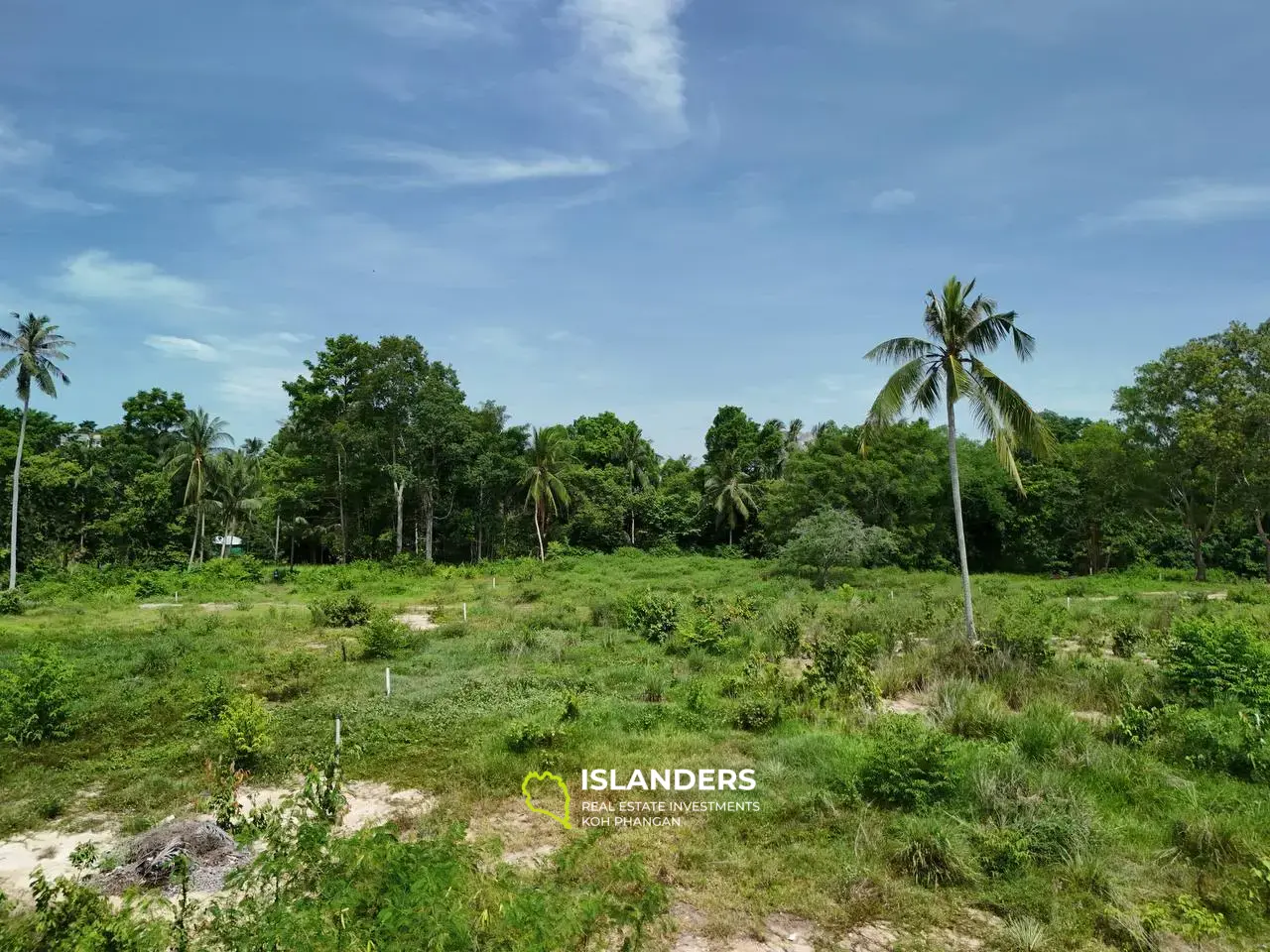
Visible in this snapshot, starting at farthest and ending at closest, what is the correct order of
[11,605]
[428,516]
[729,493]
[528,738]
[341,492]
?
[729,493] < [341,492] < [428,516] < [11,605] < [528,738]

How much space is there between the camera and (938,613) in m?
17.6

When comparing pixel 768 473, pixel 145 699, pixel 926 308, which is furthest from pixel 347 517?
pixel 926 308

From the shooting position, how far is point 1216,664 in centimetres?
978

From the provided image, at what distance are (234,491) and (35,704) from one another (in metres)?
38.1

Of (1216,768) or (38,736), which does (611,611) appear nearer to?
(38,736)

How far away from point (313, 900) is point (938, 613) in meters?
16.0

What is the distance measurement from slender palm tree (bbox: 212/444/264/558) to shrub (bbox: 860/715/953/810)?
4163 centimetres

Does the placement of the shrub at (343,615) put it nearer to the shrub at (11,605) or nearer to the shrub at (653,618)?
the shrub at (653,618)

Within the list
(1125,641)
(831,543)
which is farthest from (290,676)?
(831,543)

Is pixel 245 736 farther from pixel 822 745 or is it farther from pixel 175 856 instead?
pixel 822 745

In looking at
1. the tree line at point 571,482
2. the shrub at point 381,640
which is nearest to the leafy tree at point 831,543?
the tree line at point 571,482

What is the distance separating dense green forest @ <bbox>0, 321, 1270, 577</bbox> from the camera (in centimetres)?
3070

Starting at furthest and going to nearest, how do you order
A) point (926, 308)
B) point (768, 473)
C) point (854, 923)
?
point (768, 473), point (926, 308), point (854, 923)

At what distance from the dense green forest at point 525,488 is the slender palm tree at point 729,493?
0.45 ft
